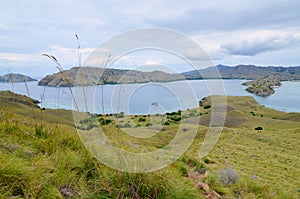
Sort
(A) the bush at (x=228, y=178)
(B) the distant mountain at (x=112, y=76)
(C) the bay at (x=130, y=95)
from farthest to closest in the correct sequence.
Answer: (A) the bush at (x=228, y=178), (C) the bay at (x=130, y=95), (B) the distant mountain at (x=112, y=76)

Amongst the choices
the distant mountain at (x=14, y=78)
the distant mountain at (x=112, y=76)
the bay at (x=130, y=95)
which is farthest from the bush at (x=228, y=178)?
the distant mountain at (x=14, y=78)

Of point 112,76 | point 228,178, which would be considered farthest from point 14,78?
point 228,178

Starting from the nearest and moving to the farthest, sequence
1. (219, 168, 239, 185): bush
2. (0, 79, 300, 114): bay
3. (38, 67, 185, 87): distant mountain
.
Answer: (38, 67, 185, 87): distant mountain, (0, 79, 300, 114): bay, (219, 168, 239, 185): bush

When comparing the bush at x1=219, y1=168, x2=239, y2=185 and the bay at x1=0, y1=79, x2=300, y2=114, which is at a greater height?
the bay at x1=0, y1=79, x2=300, y2=114

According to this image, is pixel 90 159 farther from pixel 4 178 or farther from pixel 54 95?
pixel 54 95

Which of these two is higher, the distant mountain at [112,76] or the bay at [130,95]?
the distant mountain at [112,76]

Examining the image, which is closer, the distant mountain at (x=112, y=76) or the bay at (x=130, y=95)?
the distant mountain at (x=112, y=76)

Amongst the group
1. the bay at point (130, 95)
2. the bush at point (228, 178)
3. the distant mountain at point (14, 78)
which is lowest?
the bush at point (228, 178)

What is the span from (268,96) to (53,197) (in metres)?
150

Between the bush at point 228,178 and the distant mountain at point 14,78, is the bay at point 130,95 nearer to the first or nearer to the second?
the distant mountain at point 14,78

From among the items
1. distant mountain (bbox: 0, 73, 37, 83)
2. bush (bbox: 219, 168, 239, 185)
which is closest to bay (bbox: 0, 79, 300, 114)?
distant mountain (bbox: 0, 73, 37, 83)

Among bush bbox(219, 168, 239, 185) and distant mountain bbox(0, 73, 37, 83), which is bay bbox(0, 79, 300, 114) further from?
bush bbox(219, 168, 239, 185)

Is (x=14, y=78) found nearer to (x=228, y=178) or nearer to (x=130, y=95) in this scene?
(x=130, y=95)

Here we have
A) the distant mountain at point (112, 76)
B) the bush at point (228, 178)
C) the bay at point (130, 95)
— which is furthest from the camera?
the bush at point (228, 178)
